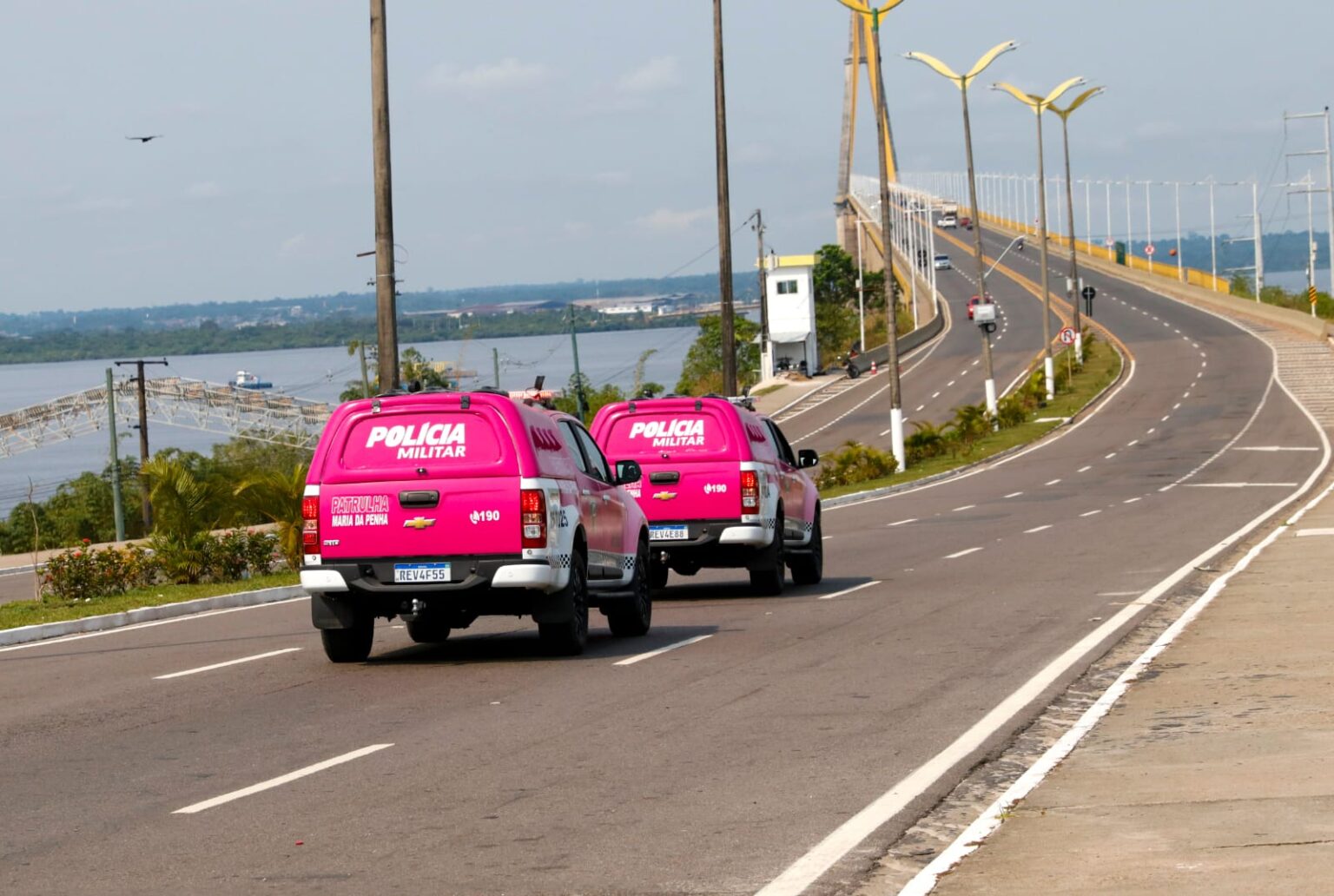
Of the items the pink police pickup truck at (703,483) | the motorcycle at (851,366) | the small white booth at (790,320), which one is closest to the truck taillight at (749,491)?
the pink police pickup truck at (703,483)

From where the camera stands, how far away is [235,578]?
25.1m

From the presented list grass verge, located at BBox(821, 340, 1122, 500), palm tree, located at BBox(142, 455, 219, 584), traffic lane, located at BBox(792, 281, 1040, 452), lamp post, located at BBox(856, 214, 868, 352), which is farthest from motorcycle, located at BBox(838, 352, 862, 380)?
palm tree, located at BBox(142, 455, 219, 584)

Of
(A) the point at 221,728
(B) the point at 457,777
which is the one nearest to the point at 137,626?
(A) the point at 221,728

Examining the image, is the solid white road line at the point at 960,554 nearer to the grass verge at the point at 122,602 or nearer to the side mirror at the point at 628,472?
the grass verge at the point at 122,602

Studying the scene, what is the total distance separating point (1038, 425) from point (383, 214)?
140 feet

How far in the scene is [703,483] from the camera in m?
19.8

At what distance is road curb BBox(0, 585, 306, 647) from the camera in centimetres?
1830

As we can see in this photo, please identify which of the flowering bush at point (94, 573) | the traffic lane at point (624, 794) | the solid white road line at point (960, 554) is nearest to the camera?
the traffic lane at point (624, 794)

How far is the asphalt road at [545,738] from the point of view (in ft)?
24.7

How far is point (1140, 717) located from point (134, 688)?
7056mm

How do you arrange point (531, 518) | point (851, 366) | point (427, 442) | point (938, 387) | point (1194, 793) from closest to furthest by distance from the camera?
point (1194, 793)
point (531, 518)
point (427, 442)
point (938, 387)
point (851, 366)

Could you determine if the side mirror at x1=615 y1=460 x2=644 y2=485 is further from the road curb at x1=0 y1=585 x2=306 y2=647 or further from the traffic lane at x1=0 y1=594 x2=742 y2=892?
the road curb at x1=0 y1=585 x2=306 y2=647

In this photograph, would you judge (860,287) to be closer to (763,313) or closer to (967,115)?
(763,313)

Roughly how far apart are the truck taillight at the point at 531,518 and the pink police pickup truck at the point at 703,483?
5.72m
